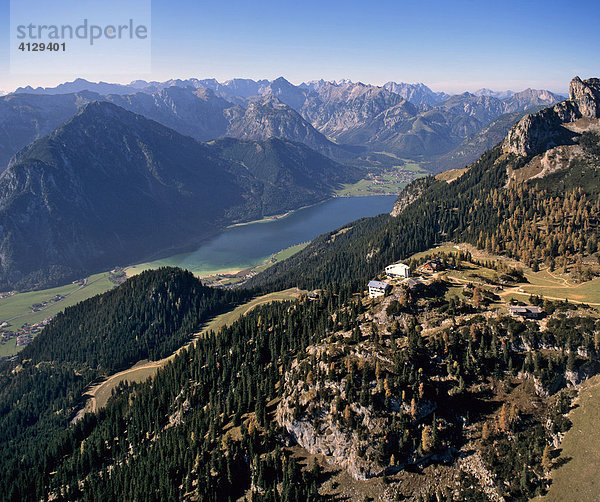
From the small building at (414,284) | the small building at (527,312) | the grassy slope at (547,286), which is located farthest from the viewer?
the grassy slope at (547,286)

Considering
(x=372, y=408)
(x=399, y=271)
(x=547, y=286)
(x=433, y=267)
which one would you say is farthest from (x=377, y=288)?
(x=547, y=286)

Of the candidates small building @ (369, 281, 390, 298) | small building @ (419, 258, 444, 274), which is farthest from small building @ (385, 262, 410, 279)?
small building @ (369, 281, 390, 298)

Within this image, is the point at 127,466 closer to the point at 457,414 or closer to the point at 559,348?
the point at 457,414

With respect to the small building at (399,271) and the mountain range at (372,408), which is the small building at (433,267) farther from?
the small building at (399,271)

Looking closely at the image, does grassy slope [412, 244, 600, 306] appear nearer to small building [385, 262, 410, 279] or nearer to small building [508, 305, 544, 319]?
small building [508, 305, 544, 319]

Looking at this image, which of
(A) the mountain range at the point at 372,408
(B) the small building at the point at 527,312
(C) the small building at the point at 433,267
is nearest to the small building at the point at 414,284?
(A) the mountain range at the point at 372,408

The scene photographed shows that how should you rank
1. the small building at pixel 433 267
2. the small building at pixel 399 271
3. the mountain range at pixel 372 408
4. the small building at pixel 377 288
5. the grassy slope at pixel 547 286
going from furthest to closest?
the small building at pixel 433 267 < the small building at pixel 399 271 < the small building at pixel 377 288 < the grassy slope at pixel 547 286 < the mountain range at pixel 372 408
